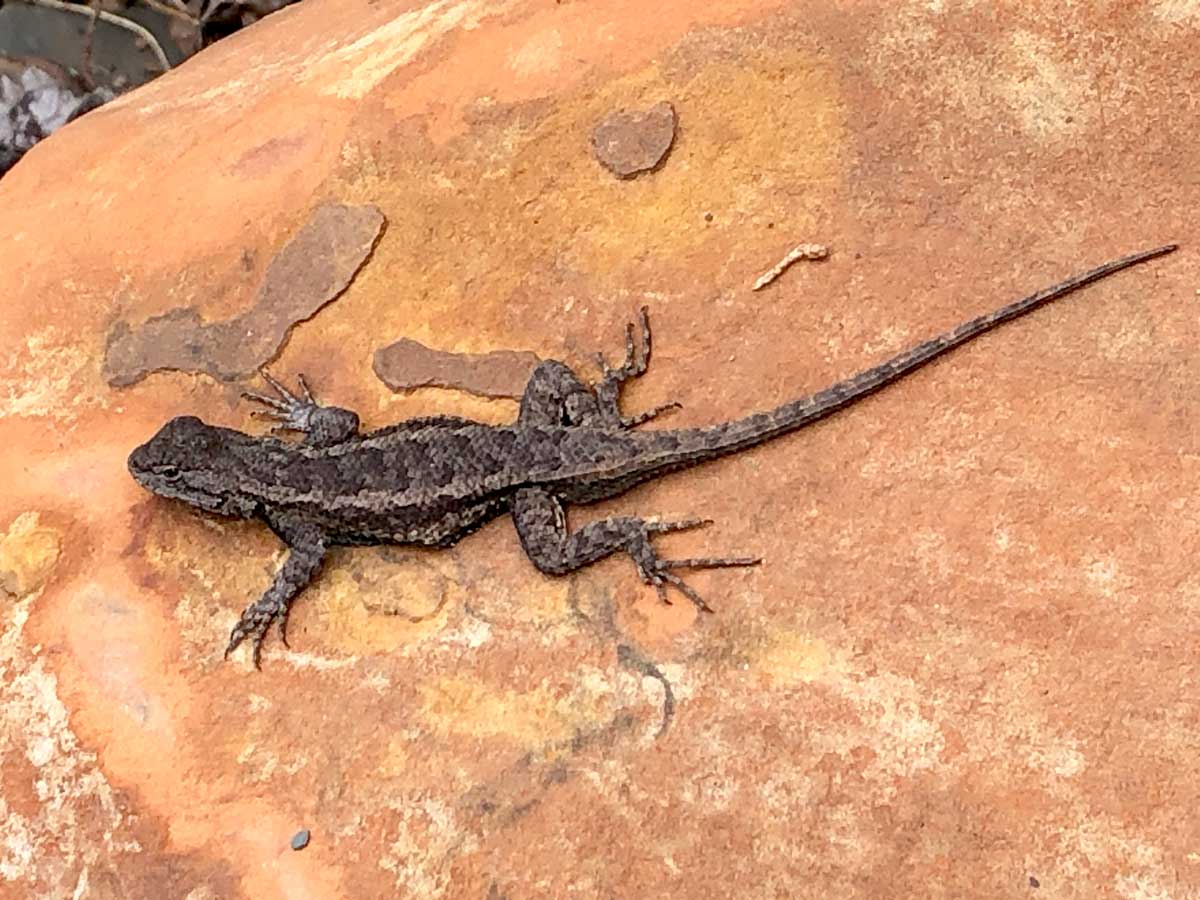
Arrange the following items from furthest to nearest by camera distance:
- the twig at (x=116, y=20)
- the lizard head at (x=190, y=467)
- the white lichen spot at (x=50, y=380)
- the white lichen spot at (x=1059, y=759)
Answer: the twig at (x=116, y=20) → the white lichen spot at (x=50, y=380) → the lizard head at (x=190, y=467) → the white lichen spot at (x=1059, y=759)

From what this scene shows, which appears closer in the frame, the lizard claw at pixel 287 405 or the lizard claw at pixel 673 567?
the lizard claw at pixel 673 567

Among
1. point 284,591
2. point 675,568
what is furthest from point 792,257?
point 284,591

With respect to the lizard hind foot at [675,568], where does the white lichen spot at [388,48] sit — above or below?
above

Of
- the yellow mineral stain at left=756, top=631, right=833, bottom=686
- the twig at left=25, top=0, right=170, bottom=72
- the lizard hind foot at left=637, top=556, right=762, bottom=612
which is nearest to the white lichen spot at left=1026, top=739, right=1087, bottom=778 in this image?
the yellow mineral stain at left=756, top=631, right=833, bottom=686

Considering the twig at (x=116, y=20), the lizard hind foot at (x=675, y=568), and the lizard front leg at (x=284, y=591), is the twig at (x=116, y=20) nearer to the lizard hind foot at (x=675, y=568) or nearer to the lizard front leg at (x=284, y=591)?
the lizard front leg at (x=284, y=591)

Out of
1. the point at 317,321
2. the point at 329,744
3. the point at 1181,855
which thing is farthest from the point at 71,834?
the point at 1181,855

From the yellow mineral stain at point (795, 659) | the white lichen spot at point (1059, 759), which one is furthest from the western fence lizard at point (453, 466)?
the white lichen spot at point (1059, 759)

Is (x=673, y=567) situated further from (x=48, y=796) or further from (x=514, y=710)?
(x=48, y=796)
